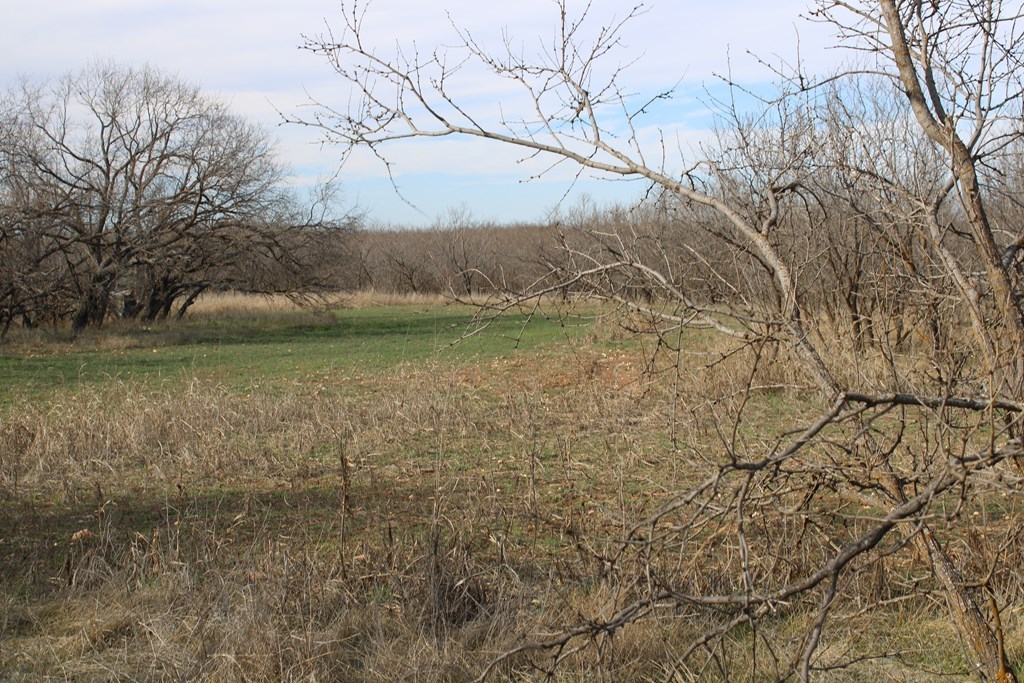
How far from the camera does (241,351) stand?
2217 centimetres

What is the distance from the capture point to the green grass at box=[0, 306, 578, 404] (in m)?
16.6

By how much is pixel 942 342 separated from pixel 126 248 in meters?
27.5

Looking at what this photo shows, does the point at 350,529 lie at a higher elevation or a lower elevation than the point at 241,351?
lower

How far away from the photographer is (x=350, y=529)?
6.66m

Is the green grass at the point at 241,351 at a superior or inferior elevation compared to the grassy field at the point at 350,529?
superior

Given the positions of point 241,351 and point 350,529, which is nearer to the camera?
point 350,529

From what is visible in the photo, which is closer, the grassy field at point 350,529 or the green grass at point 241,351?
the grassy field at point 350,529

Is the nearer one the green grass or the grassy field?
the grassy field

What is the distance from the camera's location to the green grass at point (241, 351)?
1656cm

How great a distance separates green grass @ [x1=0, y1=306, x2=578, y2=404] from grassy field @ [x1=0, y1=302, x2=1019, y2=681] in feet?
6.15

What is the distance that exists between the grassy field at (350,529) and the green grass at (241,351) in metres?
1.88

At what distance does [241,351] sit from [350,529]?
53.8 feet

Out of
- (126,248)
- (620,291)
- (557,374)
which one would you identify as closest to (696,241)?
(620,291)

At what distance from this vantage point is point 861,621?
15.4 feet
